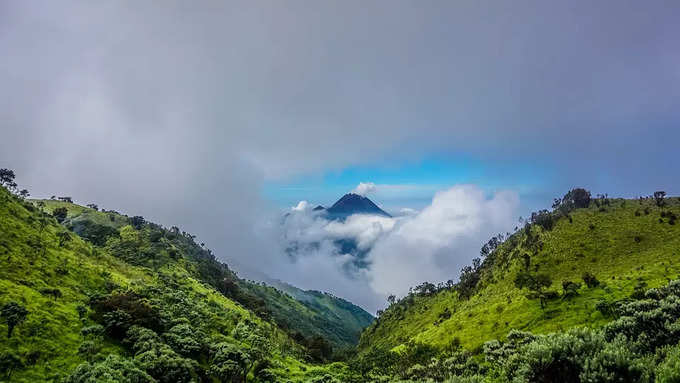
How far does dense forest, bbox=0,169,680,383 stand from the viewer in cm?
2738

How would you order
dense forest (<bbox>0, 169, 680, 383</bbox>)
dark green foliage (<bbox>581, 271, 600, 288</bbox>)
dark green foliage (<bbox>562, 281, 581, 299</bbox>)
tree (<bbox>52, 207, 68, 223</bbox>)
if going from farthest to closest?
tree (<bbox>52, 207, 68, 223</bbox>)
dark green foliage (<bbox>581, 271, 600, 288</bbox>)
dark green foliage (<bbox>562, 281, 581, 299</bbox>)
dense forest (<bbox>0, 169, 680, 383</bbox>)

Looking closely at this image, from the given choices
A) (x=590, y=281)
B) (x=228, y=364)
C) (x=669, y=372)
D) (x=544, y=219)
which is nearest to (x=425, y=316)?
(x=544, y=219)

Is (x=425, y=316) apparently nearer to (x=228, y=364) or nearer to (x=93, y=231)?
(x=228, y=364)

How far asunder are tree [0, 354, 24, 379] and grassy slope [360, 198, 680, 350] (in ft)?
280

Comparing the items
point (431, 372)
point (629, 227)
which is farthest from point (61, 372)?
point (629, 227)

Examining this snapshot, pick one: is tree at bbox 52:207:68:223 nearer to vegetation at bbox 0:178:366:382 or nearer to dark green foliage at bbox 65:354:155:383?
vegetation at bbox 0:178:366:382

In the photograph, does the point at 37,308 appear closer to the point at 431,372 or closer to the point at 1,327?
the point at 1,327

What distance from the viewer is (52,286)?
6544cm

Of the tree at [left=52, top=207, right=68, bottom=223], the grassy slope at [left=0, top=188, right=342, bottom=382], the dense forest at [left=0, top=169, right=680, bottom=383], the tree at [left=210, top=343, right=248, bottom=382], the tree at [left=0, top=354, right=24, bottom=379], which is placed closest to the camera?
the dense forest at [left=0, top=169, right=680, bottom=383]

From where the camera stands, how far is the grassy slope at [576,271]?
77.1m

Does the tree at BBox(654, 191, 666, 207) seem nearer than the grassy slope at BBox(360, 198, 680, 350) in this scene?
No

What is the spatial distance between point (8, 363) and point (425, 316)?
148810 mm

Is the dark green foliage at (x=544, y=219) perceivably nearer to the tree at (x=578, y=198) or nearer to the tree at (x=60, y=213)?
the tree at (x=578, y=198)

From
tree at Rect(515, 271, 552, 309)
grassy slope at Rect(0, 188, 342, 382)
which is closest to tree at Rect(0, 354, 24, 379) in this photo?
grassy slope at Rect(0, 188, 342, 382)
